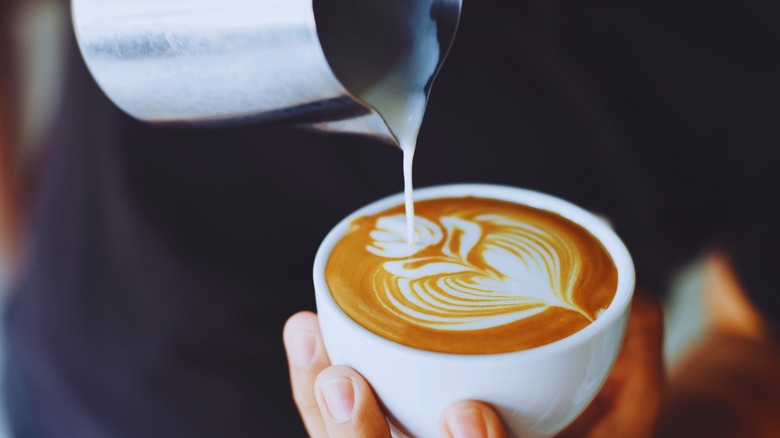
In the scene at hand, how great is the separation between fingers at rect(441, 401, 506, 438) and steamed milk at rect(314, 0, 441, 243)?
0.84 ft

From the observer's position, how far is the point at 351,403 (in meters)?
0.56

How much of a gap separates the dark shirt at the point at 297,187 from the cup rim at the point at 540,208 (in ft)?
1.00

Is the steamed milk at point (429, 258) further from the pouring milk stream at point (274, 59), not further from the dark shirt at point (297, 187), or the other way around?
the dark shirt at point (297, 187)

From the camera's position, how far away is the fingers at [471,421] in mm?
516

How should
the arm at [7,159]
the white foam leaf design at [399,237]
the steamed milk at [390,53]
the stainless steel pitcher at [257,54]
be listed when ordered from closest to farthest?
the stainless steel pitcher at [257,54]
the steamed milk at [390,53]
the white foam leaf design at [399,237]
the arm at [7,159]

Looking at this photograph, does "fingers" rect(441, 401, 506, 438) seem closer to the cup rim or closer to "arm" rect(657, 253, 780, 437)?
the cup rim

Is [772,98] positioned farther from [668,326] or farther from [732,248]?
[668,326]

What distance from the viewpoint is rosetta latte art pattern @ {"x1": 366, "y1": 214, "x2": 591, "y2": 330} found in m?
0.59

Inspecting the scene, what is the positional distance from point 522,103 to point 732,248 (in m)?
0.52

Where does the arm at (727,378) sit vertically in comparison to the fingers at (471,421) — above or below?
below

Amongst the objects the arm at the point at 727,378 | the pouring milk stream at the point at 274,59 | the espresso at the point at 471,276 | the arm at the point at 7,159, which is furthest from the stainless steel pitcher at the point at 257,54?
the arm at the point at 7,159

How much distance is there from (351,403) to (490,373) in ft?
0.44

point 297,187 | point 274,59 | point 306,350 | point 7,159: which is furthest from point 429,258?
point 7,159

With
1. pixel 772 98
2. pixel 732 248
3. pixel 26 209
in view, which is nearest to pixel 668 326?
pixel 732 248
